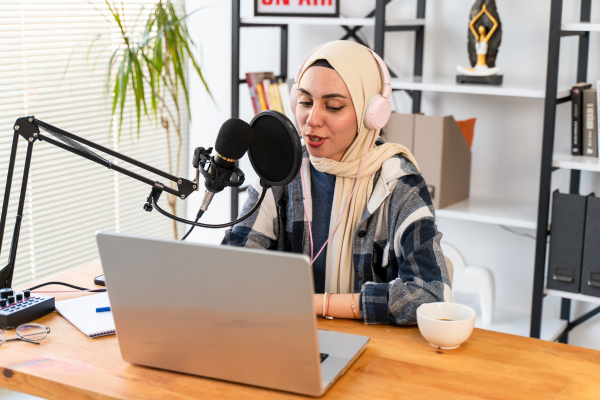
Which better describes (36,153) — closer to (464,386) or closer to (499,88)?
(499,88)

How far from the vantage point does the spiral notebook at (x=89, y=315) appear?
1202mm

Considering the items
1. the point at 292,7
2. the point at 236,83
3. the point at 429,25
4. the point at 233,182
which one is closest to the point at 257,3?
the point at 292,7

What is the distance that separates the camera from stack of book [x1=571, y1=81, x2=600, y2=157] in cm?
219

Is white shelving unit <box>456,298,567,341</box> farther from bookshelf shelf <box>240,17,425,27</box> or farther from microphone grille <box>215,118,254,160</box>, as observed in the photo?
microphone grille <box>215,118,254,160</box>

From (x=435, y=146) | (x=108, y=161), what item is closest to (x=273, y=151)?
(x=108, y=161)

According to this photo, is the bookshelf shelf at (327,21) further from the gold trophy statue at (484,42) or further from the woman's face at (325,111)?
the woman's face at (325,111)

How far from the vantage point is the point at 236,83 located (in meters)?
2.70

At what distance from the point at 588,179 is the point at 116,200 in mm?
2093

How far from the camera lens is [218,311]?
94 centimetres

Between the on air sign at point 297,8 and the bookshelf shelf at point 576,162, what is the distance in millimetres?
1004

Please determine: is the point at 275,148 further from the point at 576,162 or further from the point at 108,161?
the point at 576,162

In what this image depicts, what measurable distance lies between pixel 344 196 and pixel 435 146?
89 cm

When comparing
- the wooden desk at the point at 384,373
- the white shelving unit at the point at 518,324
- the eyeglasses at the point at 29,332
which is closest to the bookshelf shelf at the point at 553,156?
the white shelving unit at the point at 518,324

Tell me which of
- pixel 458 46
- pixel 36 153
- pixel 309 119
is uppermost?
pixel 458 46
